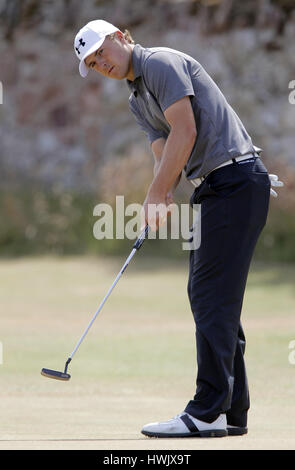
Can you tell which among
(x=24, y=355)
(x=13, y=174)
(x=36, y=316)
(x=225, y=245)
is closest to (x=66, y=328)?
(x=36, y=316)

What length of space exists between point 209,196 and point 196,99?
1.32ft

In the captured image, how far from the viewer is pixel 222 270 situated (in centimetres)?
410

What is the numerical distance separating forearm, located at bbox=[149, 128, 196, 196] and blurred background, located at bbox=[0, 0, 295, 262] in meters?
7.71

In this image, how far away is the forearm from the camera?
13.1 ft

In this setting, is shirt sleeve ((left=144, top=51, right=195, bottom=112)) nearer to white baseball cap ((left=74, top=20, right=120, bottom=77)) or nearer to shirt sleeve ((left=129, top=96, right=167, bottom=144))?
white baseball cap ((left=74, top=20, right=120, bottom=77))

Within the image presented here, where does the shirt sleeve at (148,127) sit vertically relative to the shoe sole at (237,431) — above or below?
above

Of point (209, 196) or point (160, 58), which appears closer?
point (160, 58)

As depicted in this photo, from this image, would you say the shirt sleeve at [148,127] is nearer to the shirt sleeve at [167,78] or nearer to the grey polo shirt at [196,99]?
the grey polo shirt at [196,99]

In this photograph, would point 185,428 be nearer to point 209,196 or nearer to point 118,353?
point 209,196

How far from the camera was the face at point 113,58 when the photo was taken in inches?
163

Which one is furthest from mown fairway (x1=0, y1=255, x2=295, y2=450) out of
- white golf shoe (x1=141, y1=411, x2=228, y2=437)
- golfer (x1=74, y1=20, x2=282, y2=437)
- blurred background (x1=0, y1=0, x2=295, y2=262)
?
blurred background (x1=0, y1=0, x2=295, y2=262)

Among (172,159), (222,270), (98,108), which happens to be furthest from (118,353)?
(98,108)

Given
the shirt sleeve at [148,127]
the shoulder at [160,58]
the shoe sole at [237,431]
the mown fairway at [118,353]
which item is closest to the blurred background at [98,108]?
the mown fairway at [118,353]

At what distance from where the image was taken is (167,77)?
13.1 ft
